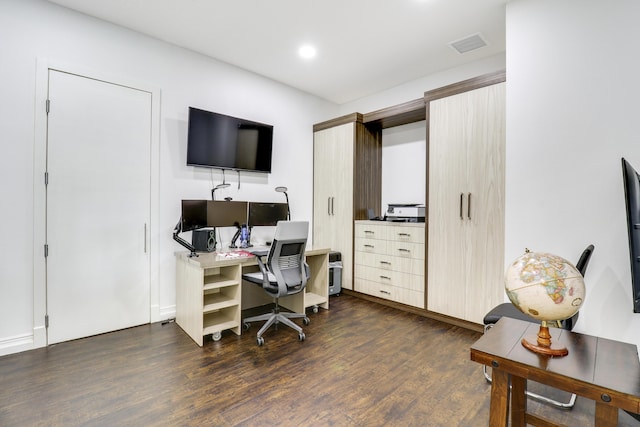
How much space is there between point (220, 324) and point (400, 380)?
1.60 meters

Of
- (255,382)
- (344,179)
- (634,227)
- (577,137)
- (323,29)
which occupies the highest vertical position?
(323,29)

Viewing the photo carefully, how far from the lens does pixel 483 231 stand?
2.90 metres

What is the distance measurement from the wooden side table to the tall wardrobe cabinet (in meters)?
2.75

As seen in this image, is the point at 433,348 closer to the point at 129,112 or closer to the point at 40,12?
the point at 129,112

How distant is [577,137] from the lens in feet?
7.12

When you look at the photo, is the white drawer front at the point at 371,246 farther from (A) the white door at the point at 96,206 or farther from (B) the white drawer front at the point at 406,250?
(A) the white door at the point at 96,206

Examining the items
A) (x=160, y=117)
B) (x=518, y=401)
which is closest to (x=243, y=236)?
(x=160, y=117)

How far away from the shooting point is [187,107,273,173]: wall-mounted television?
326 centimetres

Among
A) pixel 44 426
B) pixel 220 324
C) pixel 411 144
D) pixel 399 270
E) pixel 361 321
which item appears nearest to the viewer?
pixel 44 426

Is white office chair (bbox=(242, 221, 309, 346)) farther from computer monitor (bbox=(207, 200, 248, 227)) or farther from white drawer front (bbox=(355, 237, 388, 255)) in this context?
white drawer front (bbox=(355, 237, 388, 255))

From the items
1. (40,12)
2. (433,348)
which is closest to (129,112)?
(40,12)

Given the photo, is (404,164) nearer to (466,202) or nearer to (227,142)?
(466,202)

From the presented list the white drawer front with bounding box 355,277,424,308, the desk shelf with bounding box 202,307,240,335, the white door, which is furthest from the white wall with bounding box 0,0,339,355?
the white drawer front with bounding box 355,277,424,308

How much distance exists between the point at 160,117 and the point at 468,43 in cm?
328
